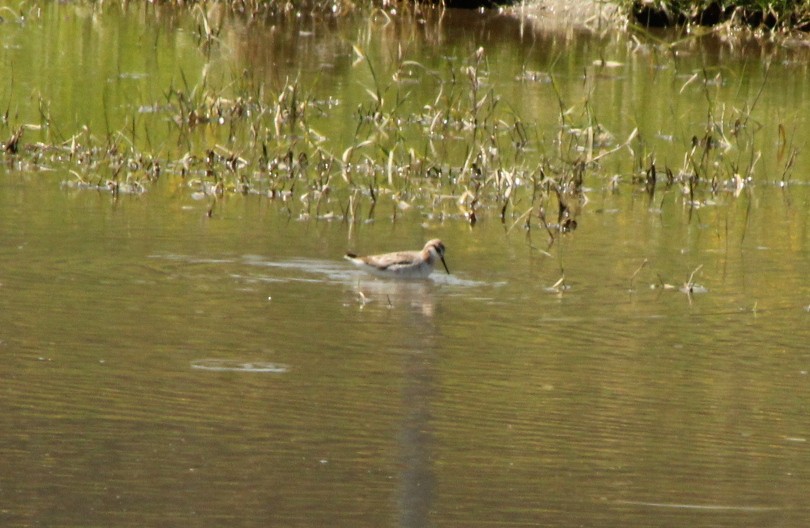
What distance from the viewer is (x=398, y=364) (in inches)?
312

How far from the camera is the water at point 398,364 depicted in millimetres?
6039

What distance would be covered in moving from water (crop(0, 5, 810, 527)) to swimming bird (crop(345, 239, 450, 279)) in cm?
9

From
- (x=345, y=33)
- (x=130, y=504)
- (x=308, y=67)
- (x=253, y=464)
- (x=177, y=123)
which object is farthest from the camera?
(x=345, y=33)

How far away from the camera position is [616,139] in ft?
52.4

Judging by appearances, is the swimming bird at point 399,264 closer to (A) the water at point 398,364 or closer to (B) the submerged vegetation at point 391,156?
(A) the water at point 398,364

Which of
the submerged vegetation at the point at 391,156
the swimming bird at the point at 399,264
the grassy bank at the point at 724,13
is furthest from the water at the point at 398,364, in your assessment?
the grassy bank at the point at 724,13

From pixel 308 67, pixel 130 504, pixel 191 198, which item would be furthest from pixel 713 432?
pixel 308 67

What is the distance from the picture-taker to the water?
6039mm

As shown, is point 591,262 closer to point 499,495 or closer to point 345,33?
point 499,495

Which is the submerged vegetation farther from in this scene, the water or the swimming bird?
the swimming bird

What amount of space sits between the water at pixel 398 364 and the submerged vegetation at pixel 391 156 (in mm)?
202

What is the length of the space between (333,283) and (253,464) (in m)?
3.68

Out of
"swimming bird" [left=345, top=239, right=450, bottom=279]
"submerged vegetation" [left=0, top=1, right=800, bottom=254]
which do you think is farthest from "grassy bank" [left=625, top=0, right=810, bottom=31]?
"swimming bird" [left=345, top=239, right=450, bottom=279]

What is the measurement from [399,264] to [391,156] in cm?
326
